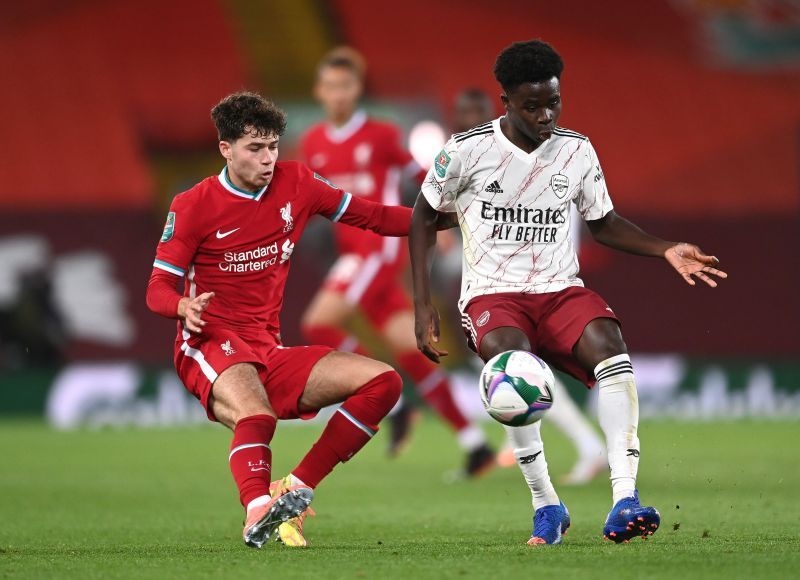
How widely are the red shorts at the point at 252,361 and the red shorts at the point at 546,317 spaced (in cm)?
75

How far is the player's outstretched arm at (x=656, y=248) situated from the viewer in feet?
17.9

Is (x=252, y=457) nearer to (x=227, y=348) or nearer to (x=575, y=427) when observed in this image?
(x=227, y=348)

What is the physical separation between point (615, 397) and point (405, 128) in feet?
33.9

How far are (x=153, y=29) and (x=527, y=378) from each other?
1251 centimetres

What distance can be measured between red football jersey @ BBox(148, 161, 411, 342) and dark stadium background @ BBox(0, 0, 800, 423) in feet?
27.3

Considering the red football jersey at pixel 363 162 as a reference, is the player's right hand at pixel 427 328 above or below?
below

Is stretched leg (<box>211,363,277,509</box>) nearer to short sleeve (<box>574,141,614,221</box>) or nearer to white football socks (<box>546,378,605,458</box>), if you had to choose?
short sleeve (<box>574,141,614,221</box>)

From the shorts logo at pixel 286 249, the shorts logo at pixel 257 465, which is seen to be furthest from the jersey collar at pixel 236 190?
the shorts logo at pixel 257 465

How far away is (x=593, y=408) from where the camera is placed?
46.6 feet

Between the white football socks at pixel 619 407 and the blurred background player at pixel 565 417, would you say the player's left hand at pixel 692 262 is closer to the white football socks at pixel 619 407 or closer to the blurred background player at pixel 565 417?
the white football socks at pixel 619 407

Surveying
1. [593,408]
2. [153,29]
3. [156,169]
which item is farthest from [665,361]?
[153,29]

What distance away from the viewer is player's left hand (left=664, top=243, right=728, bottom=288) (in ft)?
17.9

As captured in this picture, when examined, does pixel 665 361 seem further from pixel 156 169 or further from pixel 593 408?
pixel 156 169

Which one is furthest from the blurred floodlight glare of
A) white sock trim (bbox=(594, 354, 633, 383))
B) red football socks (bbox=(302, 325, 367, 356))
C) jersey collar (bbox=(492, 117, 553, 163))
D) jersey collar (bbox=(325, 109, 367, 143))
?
white sock trim (bbox=(594, 354, 633, 383))
